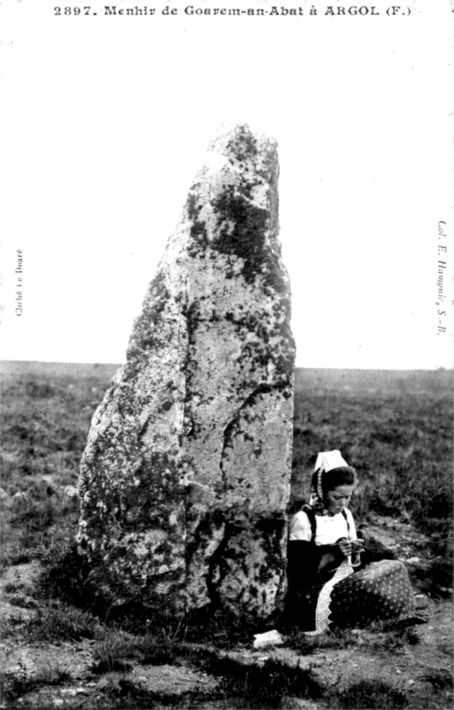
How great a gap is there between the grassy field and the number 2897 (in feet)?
15.3

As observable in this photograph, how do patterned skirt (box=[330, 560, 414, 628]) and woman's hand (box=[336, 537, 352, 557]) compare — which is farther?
woman's hand (box=[336, 537, 352, 557])

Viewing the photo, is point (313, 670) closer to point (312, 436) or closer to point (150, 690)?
point (150, 690)

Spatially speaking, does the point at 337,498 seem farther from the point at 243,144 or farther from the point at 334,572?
the point at 243,144

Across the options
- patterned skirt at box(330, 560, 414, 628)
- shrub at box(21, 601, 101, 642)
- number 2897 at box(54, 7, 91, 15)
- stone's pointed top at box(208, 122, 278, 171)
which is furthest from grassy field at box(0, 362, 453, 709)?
number 2897 at box(54, 7, 91, 15)

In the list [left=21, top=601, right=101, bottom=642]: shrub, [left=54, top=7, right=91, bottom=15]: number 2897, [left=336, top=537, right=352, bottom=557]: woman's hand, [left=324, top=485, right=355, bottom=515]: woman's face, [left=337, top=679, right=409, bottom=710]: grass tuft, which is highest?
[left=54, top=7, right=91, bottom=15]: number 2897

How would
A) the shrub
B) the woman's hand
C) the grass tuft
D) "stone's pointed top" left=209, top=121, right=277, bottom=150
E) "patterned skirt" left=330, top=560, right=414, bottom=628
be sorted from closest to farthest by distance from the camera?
the grass tuft
the shrub
"patterned skirt" left=330, top=560, right=414, bottom=628
"stone's pointed top" left=209, top=121, right=277, bottom=150
the woman's hand

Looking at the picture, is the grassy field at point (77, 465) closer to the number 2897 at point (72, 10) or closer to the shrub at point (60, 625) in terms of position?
the shrub at point (60, 625)

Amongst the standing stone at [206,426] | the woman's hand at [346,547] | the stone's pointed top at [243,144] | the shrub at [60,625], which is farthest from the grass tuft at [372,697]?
the stone's pointed top at [243,144]

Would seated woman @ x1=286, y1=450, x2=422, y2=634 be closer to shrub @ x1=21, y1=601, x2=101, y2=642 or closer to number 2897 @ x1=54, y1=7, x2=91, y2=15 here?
shrub @ x1=21, y1=601, x2=101, y2=642

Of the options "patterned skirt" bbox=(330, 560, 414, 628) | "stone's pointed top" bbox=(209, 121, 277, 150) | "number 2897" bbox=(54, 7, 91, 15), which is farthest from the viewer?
"number 2897" bbox=(54, 7, 91, 15)

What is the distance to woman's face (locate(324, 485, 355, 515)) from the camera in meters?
6.27

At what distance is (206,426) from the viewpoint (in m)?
5.82

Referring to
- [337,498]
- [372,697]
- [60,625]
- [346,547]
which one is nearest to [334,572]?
[346,547]

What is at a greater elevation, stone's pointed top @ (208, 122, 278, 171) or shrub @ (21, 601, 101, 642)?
stone's pointed top @ (208, 122, 278, 171)
